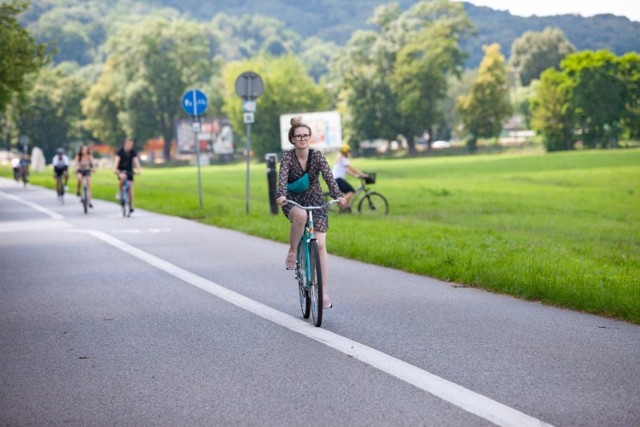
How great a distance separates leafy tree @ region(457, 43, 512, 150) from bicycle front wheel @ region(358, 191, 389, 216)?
268 ft

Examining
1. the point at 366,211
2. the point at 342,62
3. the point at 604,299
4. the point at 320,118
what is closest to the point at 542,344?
the point at 604,299

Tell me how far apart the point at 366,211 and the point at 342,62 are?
87519 millimetres

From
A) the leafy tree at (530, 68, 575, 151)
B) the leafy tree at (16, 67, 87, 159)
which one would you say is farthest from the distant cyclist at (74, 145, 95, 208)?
the leafy tree at (16, 67, 87, 159)

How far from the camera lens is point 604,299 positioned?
29.7 ft

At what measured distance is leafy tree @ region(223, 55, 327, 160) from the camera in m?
114

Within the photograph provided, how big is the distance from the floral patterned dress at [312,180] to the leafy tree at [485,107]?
97.5m

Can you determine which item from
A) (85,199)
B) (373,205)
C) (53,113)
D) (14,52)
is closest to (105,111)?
(53,113)

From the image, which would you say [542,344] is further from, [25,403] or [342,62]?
[342,62]

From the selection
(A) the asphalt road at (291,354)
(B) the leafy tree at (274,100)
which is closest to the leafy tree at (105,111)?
→ (B) the leafy tree at (274,100)

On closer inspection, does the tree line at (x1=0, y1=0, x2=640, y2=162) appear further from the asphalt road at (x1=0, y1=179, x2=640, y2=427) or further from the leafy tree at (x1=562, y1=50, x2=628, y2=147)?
the asphalt road at (x1=0, y1=179, x2=640, y2=427)

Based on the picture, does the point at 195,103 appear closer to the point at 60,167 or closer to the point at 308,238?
the point at 60,167

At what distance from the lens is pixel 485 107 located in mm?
104688

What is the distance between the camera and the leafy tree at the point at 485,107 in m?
105

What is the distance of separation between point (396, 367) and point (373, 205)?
17.5 meters
